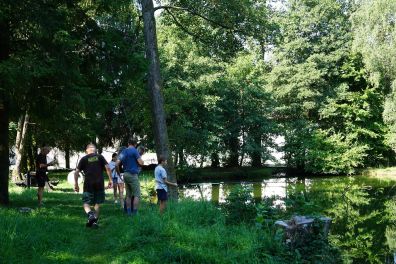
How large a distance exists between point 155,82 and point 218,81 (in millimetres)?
17641

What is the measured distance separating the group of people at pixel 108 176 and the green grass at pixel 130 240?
529 millimetres

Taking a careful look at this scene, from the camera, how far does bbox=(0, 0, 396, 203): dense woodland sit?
11125 millimetres

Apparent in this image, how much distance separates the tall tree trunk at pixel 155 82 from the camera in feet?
44.4

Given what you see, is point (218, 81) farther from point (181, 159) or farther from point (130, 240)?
point (130, 240)

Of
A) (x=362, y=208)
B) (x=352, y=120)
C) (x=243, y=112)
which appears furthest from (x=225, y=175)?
(x=362, y=208)

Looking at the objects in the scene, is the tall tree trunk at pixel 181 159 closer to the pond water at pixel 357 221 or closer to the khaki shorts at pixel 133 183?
the pond water at pixel 357 221

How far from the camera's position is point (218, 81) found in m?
31.0

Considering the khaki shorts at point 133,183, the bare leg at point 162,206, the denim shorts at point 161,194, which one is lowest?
the bare leg at point 162,206

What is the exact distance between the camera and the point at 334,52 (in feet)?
113

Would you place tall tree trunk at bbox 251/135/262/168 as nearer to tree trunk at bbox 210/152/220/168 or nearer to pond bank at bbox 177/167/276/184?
pond bank at bbox 177/167/276/184

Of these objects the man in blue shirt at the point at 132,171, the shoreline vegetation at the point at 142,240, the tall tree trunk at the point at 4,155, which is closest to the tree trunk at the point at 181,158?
the tall tree trunk at the point at 4,155

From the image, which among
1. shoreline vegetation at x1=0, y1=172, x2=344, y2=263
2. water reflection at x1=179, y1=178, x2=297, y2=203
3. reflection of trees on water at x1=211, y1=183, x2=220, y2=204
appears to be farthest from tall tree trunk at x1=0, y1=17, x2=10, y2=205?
reflection of trees on water at x1=211, y1=183, x2=220, y2=204

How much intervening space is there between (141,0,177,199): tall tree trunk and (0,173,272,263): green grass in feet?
14.2

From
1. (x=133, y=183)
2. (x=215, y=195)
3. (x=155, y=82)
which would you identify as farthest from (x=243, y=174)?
(x=133, y=183)
